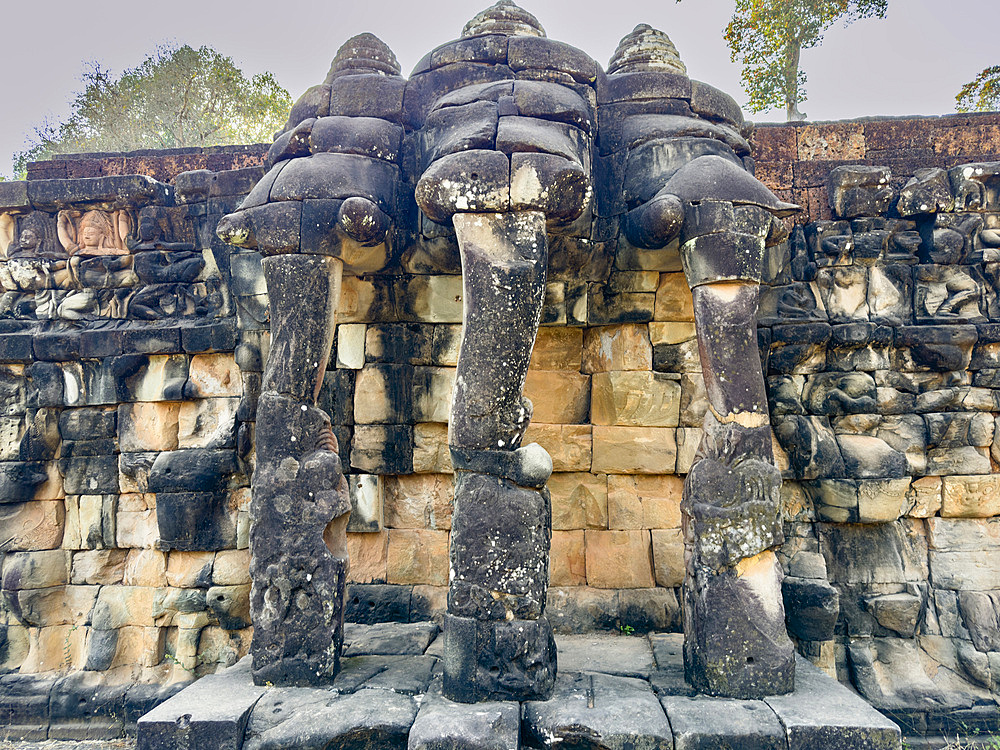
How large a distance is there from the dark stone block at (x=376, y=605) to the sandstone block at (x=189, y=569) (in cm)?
131

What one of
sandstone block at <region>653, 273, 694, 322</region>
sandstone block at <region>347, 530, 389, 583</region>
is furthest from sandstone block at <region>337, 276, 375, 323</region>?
sandstone block at <region>653, 273, 694, 322</region>

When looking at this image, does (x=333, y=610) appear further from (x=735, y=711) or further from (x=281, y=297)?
(x=735, y=711)

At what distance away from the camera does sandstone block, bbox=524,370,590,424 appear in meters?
5.66

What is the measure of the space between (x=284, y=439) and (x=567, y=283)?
252 cm

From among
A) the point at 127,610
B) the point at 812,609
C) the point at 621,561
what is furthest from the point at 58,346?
the point at 812,609

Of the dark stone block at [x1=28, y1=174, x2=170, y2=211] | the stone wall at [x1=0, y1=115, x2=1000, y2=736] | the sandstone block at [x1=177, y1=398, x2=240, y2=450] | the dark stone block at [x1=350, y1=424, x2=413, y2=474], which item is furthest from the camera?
the dark stone block at [x1=28, y1=174, x2=170, y2=211]

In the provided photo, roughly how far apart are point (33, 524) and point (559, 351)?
511cm

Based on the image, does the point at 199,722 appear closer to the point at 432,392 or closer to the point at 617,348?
the point at 432,392

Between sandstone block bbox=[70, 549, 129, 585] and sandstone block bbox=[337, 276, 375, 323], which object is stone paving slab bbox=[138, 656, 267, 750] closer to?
sandstone block bbox=[70, 549, 129, 585]

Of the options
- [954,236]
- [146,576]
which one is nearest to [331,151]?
[146,576]

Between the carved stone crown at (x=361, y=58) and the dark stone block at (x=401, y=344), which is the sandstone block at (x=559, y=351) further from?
the carved stone crown at (x=361, y=58)

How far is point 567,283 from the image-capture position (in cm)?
550

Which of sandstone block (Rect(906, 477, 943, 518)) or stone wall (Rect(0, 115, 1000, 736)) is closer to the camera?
stone wall (Rect(0, 115, 1000, 736))

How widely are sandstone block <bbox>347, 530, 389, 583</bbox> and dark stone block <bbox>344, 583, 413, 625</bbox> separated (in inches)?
3.3
